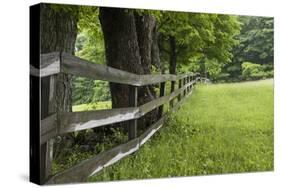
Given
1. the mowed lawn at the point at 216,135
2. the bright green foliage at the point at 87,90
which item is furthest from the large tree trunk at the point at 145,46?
the bright green foliage at the point at 87,90

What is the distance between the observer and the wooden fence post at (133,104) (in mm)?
5578

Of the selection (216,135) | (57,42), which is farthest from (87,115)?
(216,135)

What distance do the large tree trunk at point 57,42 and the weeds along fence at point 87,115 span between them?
0.03m

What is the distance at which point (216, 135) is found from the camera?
609cm

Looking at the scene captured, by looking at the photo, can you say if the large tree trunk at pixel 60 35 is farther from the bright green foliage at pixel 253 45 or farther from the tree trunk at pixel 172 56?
the bright green foliage at pixel 253 45

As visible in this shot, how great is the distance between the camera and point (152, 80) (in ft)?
19.5

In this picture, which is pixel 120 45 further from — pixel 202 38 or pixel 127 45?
pixel 202 38

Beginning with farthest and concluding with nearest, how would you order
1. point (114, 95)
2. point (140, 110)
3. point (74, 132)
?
point (140, 110)
point (114, 95)
point (74, 132)

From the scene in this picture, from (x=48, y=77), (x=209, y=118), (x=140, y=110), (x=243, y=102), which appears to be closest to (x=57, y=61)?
(x=48, y=77)

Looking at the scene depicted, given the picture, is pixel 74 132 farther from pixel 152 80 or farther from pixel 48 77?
pixel 152 80

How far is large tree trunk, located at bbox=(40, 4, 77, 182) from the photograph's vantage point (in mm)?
4660

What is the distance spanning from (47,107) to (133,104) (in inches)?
46.6

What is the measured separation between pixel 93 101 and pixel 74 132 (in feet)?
1.06

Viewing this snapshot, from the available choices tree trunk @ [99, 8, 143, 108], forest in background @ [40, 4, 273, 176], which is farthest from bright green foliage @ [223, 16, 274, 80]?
tree trunk @ [99, 8, 143, 108]
